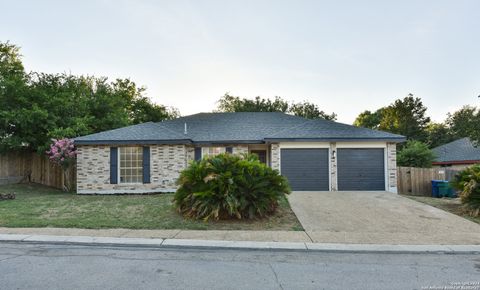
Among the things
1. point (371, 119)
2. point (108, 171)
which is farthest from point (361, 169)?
point (371, 119)

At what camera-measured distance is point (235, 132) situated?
16.1 meters

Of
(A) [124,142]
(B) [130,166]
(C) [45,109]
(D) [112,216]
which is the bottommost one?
(D) [112,216]

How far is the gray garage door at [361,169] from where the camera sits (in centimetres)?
1393

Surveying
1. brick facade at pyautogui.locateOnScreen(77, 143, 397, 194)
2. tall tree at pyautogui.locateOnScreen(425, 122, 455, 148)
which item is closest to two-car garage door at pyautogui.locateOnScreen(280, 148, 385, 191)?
brick facade at pyautogui.locateOnScreen(77, 143, 397, 194)

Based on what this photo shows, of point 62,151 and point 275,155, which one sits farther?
point 275,155

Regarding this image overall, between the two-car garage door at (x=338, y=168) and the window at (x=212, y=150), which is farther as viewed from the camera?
the window at (x=212, y=150)

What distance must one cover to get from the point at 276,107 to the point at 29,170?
26.4m

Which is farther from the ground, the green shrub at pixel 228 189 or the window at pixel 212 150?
the window at pixel 212 150

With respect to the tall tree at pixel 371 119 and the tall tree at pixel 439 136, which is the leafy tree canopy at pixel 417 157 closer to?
the tall tree at pixel 439 136

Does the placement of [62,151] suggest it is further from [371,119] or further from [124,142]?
[371,119]

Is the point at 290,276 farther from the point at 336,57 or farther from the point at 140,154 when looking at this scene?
the point at 336,57

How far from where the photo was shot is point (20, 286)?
12.4 feet

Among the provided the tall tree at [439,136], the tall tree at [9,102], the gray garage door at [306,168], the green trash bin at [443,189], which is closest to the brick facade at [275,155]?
the gray garage door at [306,168]

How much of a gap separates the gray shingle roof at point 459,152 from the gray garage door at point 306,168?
45.1 ft
